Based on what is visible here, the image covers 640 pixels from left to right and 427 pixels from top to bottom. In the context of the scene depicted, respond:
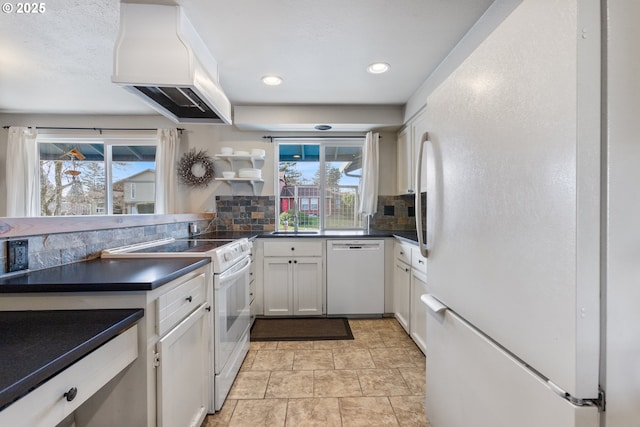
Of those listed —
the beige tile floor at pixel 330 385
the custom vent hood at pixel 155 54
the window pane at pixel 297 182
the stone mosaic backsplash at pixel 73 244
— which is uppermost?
the custom vent hood at pixel 155 54

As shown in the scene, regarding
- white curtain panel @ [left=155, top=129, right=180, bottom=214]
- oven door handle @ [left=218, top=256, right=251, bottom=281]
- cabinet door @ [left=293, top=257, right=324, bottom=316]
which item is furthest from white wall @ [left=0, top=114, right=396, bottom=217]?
oven door handle @ [left=218, top=256, right=251, bottom=281]

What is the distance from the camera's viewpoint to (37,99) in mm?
2980

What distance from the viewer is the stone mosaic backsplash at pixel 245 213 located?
130 inches

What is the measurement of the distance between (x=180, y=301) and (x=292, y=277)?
5.41 feet

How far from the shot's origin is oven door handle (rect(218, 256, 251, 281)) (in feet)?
5.37

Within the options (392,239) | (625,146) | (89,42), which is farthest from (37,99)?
(625,146)

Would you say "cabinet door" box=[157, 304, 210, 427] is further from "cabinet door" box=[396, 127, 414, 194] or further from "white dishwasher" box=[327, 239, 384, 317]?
"cabinet door" box=[396, 127, 414, 194]

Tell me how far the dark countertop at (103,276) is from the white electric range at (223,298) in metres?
0.13

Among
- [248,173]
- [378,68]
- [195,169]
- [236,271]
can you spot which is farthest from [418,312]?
[195,169]

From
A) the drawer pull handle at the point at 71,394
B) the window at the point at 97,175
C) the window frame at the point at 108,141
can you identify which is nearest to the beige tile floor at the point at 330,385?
the drawer pull handle at the point at 71,394

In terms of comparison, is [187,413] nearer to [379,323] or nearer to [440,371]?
[440,371]

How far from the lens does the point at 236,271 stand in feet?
6.12

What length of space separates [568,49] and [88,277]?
164 cm

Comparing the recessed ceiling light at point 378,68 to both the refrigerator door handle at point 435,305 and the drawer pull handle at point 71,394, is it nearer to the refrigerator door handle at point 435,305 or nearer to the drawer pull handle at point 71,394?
the refrigerator door handle at point 435,305
